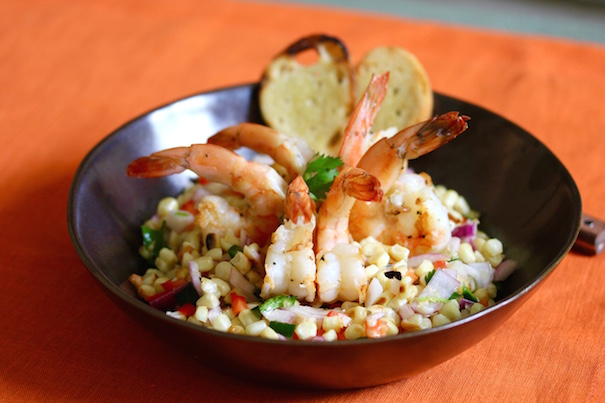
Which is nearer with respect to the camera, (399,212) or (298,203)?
(298,203)

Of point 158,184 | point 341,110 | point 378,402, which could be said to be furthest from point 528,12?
point 378,402

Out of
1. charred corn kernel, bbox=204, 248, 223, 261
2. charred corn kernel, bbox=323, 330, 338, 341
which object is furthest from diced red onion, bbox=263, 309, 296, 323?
charred corn kernel, bbox=204, 248, 223, 261

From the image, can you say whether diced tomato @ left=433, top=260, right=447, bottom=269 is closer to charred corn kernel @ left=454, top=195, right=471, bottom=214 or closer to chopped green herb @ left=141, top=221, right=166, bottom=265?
charred corn kernel @ left=454, top=195, right=471, bottom=214

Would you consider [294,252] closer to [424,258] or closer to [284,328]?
[284,328]

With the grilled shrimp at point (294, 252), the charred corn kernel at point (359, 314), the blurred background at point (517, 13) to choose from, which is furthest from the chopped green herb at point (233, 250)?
the blurred background at point (517, 13)

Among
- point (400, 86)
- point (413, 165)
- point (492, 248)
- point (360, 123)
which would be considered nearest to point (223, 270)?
point (360, 123)
